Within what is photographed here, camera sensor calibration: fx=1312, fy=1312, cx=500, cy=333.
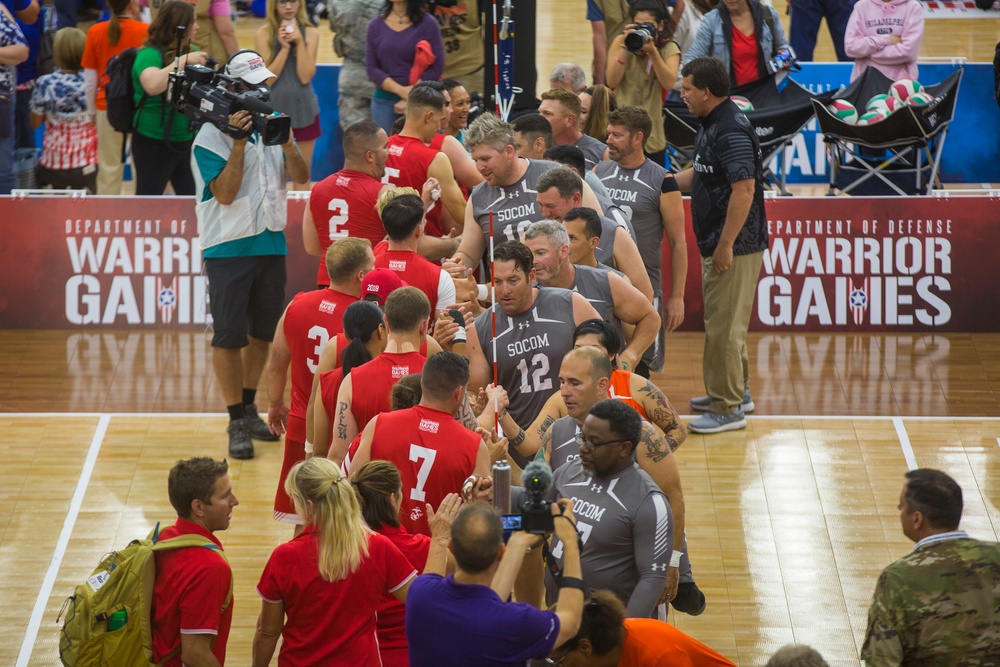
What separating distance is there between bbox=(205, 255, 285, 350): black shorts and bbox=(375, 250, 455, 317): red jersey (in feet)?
Answer: 5.29

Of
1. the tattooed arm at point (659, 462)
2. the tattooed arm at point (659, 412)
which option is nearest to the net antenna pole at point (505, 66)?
the tattooed arm at point (659, 412)

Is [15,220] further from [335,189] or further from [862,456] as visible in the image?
[862,456]

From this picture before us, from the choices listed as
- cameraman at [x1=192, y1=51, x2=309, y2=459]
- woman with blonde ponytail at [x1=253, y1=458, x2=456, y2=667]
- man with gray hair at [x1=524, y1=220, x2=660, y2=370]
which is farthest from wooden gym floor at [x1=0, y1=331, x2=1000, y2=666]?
woman with blonde ponytail at [x1=253, y1=458, x2=456, y2=667]

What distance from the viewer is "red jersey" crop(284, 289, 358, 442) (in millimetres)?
6598

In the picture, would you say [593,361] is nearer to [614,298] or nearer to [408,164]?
[614,298]

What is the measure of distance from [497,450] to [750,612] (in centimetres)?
195

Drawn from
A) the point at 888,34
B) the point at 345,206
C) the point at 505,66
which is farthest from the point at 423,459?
the point at 888,34

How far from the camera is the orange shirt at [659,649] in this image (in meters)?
4.09

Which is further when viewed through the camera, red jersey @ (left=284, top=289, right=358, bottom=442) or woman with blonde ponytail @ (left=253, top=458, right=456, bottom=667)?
red jersey @ (left=284, top=289, right=358, bottom=442)

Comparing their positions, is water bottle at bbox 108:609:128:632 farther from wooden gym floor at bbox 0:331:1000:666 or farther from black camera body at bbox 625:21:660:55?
black camera body at bbox 625:21:660:55

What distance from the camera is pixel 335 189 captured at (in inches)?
299

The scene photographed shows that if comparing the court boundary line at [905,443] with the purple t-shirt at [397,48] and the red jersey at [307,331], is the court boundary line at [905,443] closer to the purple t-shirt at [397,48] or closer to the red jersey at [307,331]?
the red jersey at [307,331]

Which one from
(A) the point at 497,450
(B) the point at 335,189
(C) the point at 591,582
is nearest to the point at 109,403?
(B) the point at 335,189

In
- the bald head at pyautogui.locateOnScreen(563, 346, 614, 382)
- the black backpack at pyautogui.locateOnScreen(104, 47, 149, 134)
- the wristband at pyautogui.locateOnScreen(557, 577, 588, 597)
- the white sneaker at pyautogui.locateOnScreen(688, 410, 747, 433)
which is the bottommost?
the white sneaker at pyautogui.locateOnScreen(688, 410, 747, 433)
